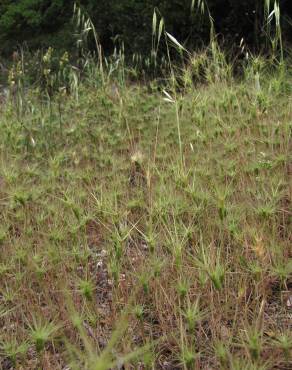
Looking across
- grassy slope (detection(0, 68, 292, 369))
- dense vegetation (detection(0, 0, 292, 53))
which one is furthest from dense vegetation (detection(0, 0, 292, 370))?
dense vegetation (detection(0, 0, 292, 53))

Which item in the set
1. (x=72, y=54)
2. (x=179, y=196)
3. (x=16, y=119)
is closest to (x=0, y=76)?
(x=72, y=54)

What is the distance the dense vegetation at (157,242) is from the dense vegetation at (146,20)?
249cm

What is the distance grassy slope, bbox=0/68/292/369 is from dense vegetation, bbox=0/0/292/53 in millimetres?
2643

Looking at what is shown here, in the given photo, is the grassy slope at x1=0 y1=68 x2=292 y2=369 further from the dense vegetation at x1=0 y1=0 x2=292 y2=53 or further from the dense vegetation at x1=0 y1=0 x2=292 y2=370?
the dense vegetation at x1=0 y1=0 x2=292 y2=53

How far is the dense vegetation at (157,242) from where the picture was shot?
1879 millimetres

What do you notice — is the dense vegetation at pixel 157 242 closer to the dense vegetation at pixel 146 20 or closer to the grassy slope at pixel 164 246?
the grassy slope at pixel 164 246

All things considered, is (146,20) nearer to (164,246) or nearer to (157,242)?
(164,246)

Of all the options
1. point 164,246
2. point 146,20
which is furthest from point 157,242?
point 146,20

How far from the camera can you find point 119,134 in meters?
4.04

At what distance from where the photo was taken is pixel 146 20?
7.18 metres

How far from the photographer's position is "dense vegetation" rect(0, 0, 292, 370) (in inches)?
74.0

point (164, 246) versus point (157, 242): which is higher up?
point (157, 242)

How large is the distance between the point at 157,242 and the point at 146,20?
18.0 feet

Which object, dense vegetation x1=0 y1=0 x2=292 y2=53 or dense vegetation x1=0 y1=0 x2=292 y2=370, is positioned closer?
dense vegetation x1=0 y1=0 x2=292 y2=370
